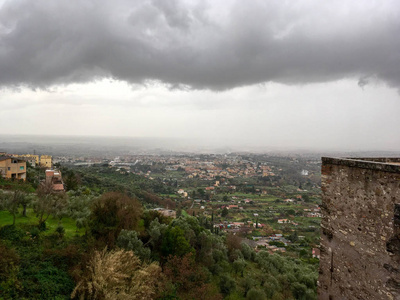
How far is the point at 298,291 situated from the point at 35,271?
1179cm

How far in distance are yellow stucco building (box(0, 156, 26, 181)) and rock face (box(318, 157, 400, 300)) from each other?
74.8 feet

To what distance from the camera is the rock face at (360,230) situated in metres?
3.04

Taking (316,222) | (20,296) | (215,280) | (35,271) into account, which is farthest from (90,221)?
(316,222)

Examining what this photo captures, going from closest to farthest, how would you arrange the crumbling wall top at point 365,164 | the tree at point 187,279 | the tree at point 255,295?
the crumbling wall top at point 365,164 < the tree at point 187,279 < the tree at point 255,295

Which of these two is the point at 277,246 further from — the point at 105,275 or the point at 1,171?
the point at 1,171

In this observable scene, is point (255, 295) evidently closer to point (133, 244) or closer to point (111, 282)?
point (133, 244)

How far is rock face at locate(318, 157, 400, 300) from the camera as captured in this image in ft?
9.99

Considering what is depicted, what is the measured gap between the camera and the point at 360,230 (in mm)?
3406

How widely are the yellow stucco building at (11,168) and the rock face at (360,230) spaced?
22800mm

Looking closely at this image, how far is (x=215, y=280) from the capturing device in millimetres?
11305

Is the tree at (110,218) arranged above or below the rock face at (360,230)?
below

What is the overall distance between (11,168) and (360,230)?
24.8 meters

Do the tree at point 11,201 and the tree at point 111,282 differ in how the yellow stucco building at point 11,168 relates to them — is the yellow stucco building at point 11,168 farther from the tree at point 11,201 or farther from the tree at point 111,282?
the tree at point 111,282

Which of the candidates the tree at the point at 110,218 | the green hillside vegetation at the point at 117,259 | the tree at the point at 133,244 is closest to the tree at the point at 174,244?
the green hillside vegetation at the point at 117,259
